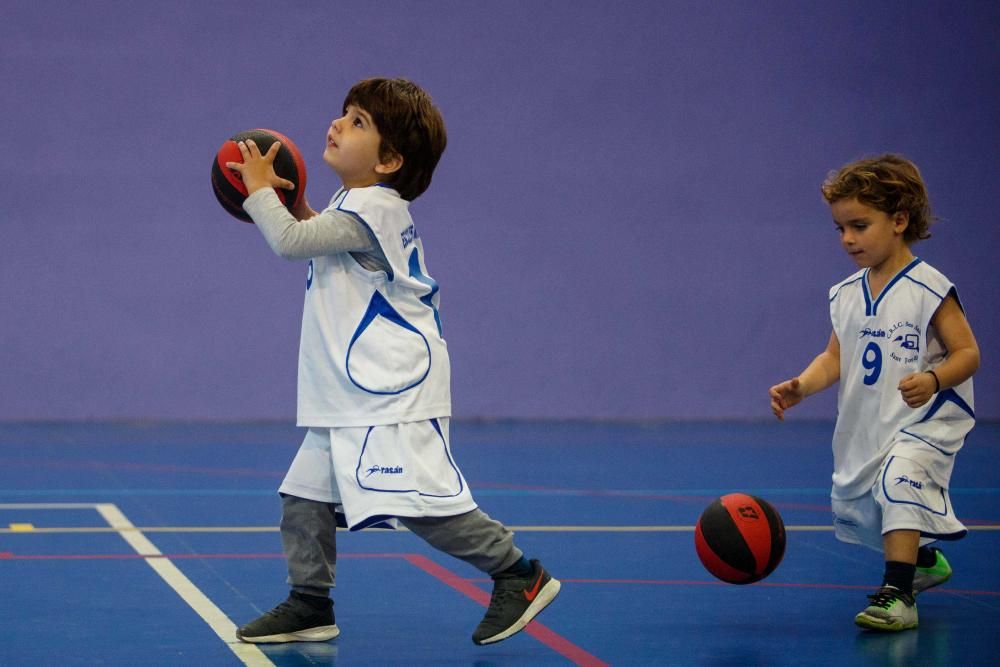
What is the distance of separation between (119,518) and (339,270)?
2.90 m

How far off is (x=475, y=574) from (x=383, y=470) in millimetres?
1337

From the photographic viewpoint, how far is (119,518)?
591cm

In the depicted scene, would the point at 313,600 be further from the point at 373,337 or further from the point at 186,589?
the point at 186,589


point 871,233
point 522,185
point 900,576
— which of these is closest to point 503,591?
point 900,576

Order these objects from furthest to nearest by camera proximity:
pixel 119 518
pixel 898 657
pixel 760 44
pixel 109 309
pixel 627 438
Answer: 1. pixel 760 44
2. pixel 109 309
3. pixel 627 438
4. pixel 119 518
5. pixel 898 657

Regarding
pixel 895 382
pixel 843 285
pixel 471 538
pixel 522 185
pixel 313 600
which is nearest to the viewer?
pixel 471 538

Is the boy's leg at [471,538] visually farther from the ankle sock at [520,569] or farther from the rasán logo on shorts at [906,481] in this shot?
the rasán logo on shorts at [906,481]

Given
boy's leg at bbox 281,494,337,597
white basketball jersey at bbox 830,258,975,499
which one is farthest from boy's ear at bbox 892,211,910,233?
boy's leg at bbox 281,494,337,597

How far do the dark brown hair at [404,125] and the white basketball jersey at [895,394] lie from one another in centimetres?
154

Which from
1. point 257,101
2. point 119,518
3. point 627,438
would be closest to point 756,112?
point 627,438

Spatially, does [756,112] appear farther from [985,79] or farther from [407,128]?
[407,128]

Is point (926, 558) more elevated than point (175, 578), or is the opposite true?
point (926, 558)

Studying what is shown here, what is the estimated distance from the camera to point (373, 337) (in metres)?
3.42

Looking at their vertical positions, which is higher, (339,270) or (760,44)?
(760,44)
